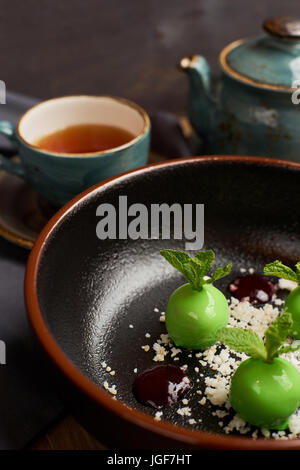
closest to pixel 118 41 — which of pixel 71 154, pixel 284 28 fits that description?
pixel 284 28

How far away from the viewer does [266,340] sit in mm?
576

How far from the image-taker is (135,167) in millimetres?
884

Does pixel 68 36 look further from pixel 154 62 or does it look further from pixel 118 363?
pixel 118 363

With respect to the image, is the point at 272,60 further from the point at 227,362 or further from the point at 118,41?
the point at 118,41

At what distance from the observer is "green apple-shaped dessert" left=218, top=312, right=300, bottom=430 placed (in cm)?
57

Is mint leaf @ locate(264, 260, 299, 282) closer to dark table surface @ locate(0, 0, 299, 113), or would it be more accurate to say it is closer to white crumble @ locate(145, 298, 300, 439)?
white crumble @ locate(145, 298, 300, 439)

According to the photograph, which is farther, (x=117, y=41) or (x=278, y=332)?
(x=117, y=41)

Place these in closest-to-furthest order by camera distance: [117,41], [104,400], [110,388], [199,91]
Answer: [104,400] → [110,388] → [199,91] → [117,41]

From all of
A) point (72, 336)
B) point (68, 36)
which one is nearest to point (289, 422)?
point (72, 336)

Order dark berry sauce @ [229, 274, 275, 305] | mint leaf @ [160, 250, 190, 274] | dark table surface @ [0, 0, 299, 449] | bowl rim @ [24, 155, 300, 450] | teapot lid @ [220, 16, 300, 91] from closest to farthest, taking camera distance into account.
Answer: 1. bowl rim @ [24, 155, 300, 450]
2. mint leaf @ [160, 250, 190, 274]
3. dark berry sauce @ [229, 274, 275, 305]
4. teapot lid @ [220, 16, 300, 91]
5. dark table surface @ [0, 0, 299, 449]

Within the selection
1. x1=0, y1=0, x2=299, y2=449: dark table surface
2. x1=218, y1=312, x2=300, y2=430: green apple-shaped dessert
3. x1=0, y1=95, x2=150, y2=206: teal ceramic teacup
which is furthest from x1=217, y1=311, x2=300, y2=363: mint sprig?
x1=0, y1=0, x2=299, y2=449: dark table surface

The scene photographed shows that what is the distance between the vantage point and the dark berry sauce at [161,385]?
0.64 meters

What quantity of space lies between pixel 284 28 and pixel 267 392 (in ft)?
1.94

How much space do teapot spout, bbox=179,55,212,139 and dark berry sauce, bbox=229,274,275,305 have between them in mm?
350
